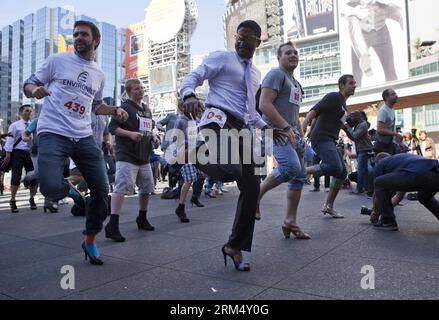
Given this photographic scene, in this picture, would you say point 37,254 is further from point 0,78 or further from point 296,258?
point 0,78

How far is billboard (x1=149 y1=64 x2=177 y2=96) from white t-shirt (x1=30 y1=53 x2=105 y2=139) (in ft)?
317

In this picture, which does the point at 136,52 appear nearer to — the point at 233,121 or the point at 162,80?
the point at 162,80

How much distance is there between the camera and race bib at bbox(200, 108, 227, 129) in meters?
2.90

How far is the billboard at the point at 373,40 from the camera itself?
7006 centimetres

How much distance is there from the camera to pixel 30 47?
461 feet

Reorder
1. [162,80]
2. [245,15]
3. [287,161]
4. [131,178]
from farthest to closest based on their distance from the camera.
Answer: [162,80]
[245,15]
[131,178]
[287,161]

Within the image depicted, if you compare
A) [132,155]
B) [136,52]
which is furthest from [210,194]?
[136,52]

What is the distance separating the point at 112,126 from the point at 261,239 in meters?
2.18

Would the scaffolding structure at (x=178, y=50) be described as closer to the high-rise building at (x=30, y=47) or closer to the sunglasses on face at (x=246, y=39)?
the high-rise building at (x=30, y=47)

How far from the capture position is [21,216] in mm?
6574

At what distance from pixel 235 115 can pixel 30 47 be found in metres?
159

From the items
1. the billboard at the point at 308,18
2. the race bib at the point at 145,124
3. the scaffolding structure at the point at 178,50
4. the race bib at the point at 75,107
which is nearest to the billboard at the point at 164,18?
the scaffolding structure at the point at 178,50

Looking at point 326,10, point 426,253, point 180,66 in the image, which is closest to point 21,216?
point 426,253

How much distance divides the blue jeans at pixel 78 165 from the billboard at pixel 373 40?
74.0m
